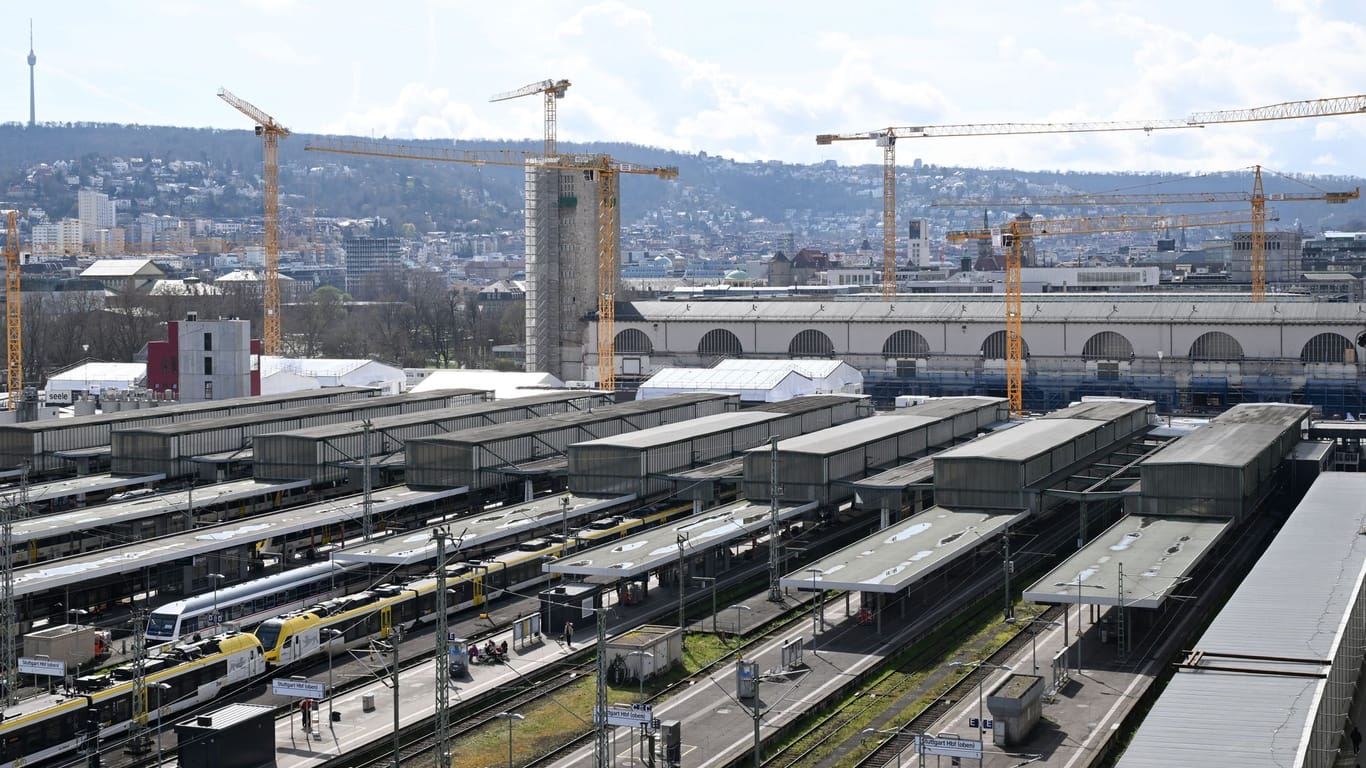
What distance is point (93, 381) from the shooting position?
82250 millimetres

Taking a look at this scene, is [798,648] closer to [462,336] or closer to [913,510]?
[913,510]

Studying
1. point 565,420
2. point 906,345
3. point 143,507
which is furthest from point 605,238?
point 143,507

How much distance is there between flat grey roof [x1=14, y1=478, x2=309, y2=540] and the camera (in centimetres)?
3973

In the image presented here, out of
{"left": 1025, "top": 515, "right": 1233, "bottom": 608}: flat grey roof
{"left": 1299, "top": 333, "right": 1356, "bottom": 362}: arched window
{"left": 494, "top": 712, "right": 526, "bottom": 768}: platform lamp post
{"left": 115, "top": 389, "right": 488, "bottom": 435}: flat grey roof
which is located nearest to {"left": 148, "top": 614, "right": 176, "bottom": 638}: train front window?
{"left": 494, "top": 712, "right": 526, "bottom": 768}: platform lamp post

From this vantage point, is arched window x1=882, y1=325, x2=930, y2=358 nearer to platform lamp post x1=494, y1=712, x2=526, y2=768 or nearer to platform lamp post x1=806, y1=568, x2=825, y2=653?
platform lamp post x1=806, y1=568, x2=825, y2=653

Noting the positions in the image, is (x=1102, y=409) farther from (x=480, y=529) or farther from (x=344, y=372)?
(x=344, y=372)

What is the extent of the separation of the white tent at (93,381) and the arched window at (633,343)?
25982mm

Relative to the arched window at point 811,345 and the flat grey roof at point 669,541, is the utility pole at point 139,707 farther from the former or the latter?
the arched window at point 811,345

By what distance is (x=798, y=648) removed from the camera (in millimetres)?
31750

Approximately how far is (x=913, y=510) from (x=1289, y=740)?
26946mm

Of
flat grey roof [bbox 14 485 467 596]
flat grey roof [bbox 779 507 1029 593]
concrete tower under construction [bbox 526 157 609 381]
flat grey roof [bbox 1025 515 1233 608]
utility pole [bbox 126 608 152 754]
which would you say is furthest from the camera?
concrete tower under construction [bbox 526 157 609 381]

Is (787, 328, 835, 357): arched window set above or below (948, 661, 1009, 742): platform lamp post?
above

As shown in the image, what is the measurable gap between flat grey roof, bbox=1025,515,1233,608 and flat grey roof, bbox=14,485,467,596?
1893 centimetres

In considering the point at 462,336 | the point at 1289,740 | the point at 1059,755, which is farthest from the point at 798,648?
the point at 462,336
